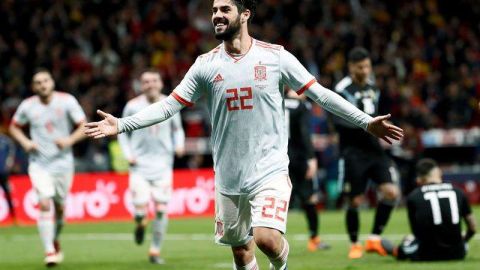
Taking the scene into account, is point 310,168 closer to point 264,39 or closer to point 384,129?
point 384,129

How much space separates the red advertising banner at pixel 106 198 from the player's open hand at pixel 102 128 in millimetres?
13464

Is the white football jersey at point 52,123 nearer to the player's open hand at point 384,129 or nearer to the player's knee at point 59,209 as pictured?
the player's knee at point 59,209

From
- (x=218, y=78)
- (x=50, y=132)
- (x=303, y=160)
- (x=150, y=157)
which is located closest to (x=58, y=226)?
(x=50, y=132)

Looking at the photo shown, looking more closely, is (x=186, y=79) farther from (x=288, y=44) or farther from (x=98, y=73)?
(x=288, y=44)

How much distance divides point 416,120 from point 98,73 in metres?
8.39

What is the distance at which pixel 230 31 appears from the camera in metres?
8.14

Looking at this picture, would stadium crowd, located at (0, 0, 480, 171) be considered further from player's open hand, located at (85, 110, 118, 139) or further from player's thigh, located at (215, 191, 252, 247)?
player's open hand, located at (85, 110, 118, 139)

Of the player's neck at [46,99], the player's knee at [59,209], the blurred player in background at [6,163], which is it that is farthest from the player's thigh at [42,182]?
the blurred player in background at [6,163]

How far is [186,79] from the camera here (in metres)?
8.40

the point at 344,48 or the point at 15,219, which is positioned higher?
the point at 344,48

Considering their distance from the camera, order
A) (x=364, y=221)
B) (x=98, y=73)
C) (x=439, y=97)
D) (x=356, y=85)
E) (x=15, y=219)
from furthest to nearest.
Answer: (x=439, y=97) → (x=98, y=73) → (x=15, y=219) → (x=364, y=221) → (x=356, y=85)

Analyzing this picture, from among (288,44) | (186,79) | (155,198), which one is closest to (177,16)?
(288,44)

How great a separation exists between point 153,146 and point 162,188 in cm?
63

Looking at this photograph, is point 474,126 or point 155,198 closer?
point 155,198
